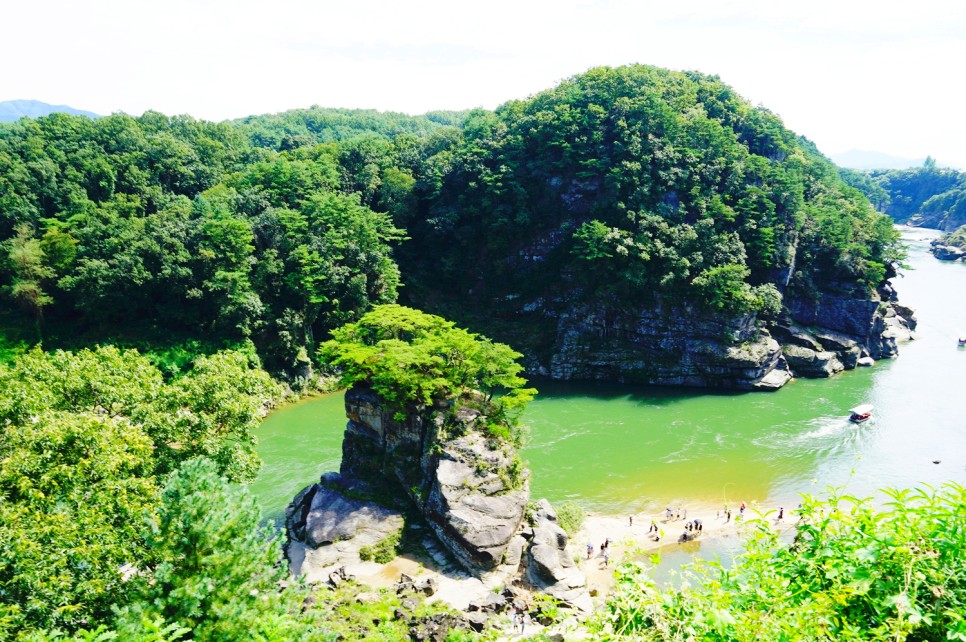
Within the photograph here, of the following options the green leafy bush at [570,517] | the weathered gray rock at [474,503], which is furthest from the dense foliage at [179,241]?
the green leafy bush at [570,517]

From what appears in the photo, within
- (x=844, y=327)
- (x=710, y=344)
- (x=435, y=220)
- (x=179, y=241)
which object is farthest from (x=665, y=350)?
(x=179, y=241)

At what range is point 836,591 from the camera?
4641 millimetres

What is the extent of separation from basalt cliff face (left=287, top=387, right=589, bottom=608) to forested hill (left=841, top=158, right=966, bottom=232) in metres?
128

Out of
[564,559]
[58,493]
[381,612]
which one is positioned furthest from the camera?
[564,559]

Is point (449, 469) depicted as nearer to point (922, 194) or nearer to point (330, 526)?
point (330, 526)

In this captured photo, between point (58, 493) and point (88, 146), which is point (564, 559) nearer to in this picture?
point (58, 493)

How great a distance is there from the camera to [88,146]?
1962 inches

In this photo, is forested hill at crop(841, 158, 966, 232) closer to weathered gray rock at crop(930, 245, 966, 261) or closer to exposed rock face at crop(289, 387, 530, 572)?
weathered gray rock at crop(930, 245, 966, 261)

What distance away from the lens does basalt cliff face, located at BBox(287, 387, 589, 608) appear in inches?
863

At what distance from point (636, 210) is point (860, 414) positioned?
21.9 meters

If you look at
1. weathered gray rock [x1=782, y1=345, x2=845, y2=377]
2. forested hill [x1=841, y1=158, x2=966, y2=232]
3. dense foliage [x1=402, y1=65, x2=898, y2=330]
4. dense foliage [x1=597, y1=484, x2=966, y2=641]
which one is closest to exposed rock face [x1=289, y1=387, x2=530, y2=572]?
dense foliage [x1=597, y1=484, x2=966, y2=641]

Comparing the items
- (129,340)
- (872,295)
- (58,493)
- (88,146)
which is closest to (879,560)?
(58,493)

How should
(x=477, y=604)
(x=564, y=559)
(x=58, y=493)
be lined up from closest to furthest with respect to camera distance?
(x=58, y=493), (x=477, y=604), (x=564, y=559)

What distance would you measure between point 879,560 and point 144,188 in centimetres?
5656
